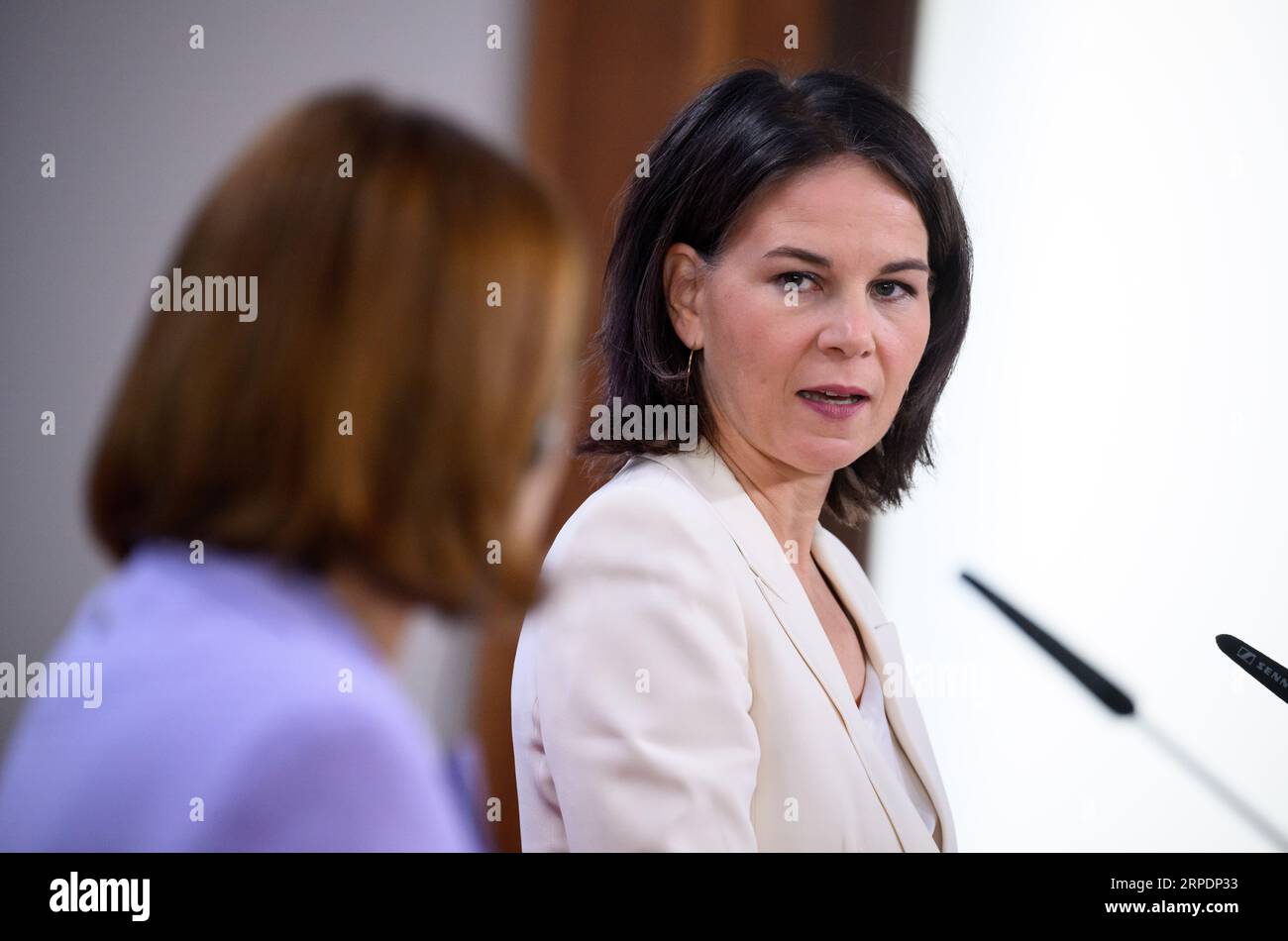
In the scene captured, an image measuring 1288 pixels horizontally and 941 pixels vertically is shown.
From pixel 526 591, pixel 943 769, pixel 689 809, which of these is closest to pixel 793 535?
pixel 689 809

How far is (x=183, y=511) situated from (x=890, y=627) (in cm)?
91

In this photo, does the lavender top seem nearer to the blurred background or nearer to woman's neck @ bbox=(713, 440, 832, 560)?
woman's neck @ bbox=(713, 440, 832, 560)

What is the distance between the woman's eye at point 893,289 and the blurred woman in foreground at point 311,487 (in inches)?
24.0

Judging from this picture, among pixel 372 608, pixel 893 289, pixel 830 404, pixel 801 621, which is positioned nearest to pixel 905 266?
pixel 893 289

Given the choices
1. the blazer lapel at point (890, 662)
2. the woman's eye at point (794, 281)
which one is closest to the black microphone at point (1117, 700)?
the blazer lapel at point (890, 662)

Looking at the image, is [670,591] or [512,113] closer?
[670,591]

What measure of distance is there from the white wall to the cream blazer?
0.52m

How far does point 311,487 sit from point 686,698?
0.47m

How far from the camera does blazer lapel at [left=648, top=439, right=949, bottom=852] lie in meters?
1.11

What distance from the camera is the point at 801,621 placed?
114cm

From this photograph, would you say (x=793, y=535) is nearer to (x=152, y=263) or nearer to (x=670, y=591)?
(x=670, y=591)

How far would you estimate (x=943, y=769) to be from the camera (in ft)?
5.43

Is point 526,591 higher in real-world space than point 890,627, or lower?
higher
